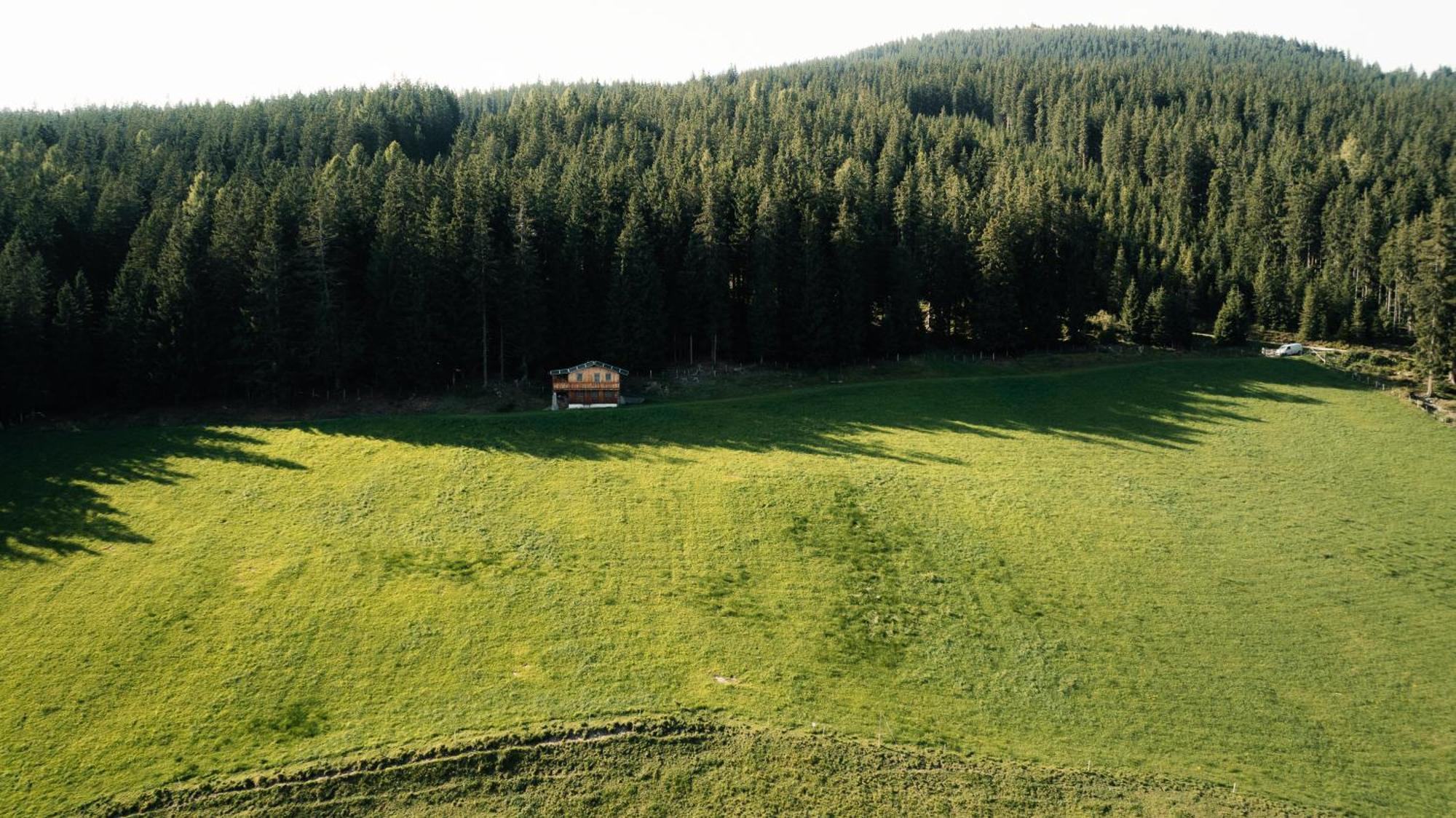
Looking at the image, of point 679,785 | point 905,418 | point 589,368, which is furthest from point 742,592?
point 589,368

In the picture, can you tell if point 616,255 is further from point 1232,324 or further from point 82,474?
point 1232,324

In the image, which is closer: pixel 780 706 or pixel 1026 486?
pixel 780 706

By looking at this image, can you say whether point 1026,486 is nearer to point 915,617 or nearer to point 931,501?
point 931,501

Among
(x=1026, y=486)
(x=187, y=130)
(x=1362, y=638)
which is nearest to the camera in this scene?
(x=1362, y=638)

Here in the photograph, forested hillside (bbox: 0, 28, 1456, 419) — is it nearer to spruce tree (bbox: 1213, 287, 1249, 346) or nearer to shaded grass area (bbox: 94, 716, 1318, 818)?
spruce tree (bbox: 1213, 287, 1249, 346)

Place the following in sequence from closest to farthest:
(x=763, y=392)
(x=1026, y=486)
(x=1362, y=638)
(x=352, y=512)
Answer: (x=1362, y=638) < (x=352, y=512) < (x=1026, y=486) < (x=763, y=392)

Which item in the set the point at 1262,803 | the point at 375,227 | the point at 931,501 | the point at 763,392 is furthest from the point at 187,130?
the point at 1262,803

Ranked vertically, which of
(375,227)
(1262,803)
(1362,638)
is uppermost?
(375,227)
